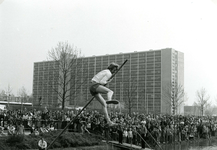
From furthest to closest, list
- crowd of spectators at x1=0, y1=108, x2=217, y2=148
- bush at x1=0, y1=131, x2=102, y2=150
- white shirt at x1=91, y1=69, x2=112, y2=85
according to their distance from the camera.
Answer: crowd of spectators at x1=0, y1=108, x2=217, y2=148 → bush at x1=0, y1=131, x2=102, y2=150 → white shirt at x1=91, y1=69, x2=112, y2=85

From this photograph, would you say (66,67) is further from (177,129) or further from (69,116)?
(177,129)

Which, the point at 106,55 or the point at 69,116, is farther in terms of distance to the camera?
the point at 106,55

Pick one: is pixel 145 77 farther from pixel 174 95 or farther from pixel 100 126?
pixel 100 126

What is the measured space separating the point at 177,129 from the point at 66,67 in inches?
633

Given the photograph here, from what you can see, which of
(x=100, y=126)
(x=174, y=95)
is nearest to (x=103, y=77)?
(x=100, y=126)

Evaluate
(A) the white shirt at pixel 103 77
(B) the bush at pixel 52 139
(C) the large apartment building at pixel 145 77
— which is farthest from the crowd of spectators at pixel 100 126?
(C) the large apartment building at pixel 145 77

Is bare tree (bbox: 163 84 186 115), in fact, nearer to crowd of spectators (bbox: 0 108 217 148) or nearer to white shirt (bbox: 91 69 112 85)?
crowd of spectators (bbox: 0 108 217 148)

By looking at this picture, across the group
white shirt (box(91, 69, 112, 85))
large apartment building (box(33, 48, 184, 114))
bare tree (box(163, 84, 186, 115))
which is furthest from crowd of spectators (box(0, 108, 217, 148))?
large apartment building (box(33, 48, 184, 114))

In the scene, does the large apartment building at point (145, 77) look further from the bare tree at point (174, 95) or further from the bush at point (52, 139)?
the bush at point (52, 139)

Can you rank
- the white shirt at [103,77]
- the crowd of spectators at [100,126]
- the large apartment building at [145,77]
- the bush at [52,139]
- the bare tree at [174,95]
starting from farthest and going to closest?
the large apartment building at [145,77], the bare tree at [174,95], the crowd of spectators at [100,126], the bush at [52,139], the white shirt at [103,77]

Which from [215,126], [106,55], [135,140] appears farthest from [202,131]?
[106,55]

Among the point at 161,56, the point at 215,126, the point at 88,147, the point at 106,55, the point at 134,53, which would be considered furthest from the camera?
the point at 161,56

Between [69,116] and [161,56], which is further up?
[161,56]

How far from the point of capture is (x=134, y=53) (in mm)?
66562
